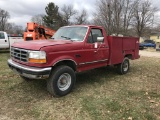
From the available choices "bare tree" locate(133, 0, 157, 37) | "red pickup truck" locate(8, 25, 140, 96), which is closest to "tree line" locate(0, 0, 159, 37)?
"bare tree" locate(133, 0, 157, 37)

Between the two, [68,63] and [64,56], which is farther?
[68,63]

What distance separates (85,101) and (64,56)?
1.33 metres

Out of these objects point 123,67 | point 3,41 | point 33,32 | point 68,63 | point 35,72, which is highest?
point 33,32

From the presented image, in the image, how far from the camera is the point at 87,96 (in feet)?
16.9

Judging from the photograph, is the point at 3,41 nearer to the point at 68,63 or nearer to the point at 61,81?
the point at 68,63

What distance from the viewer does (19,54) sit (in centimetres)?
498

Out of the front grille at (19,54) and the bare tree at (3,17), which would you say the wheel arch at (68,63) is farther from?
the bare tree at (3,17)

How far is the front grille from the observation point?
4730 millimetres

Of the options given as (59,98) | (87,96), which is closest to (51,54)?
(59,98)

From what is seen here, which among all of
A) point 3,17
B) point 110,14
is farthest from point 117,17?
point 3,17

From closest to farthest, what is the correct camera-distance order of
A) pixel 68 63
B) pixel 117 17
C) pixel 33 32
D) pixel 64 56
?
pixel 64 56, pixel 68 63, pixel 33 32, pixel 117 17

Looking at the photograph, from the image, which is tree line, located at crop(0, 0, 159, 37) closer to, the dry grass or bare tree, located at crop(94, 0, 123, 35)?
bare tree, located at crop(94, 0, 123, 35)

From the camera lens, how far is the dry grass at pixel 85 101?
13.5 ft

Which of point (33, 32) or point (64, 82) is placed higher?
point (33, 32)
